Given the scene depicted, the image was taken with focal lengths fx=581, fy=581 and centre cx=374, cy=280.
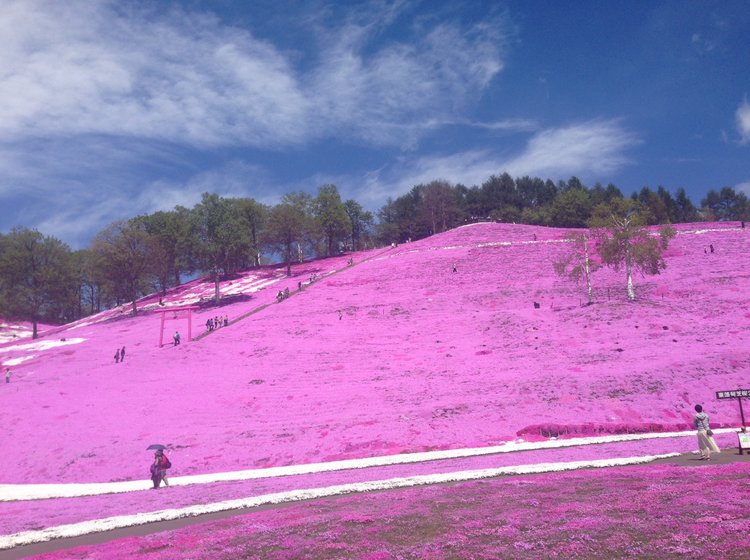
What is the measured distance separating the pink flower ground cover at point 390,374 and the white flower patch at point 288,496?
184 cm

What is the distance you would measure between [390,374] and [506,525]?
77.2 feet

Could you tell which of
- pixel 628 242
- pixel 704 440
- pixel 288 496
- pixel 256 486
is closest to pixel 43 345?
pixel 256 486

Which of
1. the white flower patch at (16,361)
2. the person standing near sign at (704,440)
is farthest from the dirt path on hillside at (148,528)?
the white flower patch at (16,361)

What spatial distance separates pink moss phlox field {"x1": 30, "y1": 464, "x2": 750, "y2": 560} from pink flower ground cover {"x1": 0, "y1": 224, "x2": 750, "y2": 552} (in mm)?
5663

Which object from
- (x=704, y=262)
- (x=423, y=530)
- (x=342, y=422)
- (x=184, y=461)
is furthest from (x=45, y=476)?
(x=704, y=262)

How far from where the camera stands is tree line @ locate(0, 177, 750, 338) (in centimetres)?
6781

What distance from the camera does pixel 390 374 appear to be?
33.8 metres

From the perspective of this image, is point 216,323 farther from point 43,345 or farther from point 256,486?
point 256,486

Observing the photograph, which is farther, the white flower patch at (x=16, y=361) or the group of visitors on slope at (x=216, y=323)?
the group of visitors on slope at (x=216, y=323)

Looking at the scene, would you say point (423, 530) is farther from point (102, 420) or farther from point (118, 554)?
point (102, 420)

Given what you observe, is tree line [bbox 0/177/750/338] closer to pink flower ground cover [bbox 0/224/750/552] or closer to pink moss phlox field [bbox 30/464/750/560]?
pink flower ground cover [bbox 0/224/750/552]

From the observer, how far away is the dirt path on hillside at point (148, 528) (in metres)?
12.2

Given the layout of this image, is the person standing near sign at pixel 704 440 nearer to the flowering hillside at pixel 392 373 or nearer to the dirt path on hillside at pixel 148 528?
the dirt path on hillside at pixel 148 528

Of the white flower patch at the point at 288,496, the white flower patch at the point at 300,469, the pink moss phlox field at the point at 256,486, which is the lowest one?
the white flower patch at the point at 300,469
